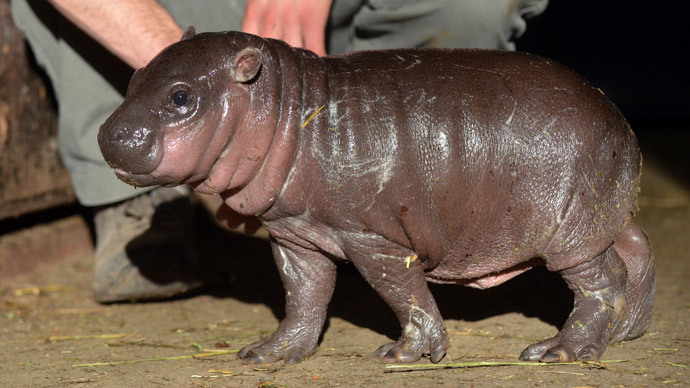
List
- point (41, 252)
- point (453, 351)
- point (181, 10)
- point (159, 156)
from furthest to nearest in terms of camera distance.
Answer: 1. point (41, 252)
2. point (181, 10)
3. point (453, 351)
4. point (159, 156)

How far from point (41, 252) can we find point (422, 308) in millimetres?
2485

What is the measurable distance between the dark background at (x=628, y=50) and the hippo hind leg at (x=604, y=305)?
14.2 ft

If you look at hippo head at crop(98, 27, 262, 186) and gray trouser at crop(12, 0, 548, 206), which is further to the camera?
gray trouser at crop(12, 0, 548, 206)

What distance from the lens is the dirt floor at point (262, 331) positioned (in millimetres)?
2732

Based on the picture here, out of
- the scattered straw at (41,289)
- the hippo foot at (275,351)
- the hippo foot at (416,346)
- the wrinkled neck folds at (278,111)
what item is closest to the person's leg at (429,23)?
the wrinkled neck folds at (278,111)

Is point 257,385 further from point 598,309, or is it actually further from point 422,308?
point 598,309

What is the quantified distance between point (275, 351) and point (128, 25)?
141 centimetres

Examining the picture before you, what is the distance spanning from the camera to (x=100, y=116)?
4.16 meters

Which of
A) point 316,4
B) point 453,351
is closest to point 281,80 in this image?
point 316,4

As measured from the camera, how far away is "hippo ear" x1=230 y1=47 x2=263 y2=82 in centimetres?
263

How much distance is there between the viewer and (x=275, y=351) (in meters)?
2.96

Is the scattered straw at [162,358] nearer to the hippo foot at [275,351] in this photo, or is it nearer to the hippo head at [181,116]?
the hippo foot at [275,351]

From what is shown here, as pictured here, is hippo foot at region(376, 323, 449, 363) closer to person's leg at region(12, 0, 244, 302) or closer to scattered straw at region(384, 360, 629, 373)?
scattered straw at region(384, 360, 629, 373)

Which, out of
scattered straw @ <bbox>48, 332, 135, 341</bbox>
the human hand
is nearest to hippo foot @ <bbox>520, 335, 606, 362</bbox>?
the human hand
